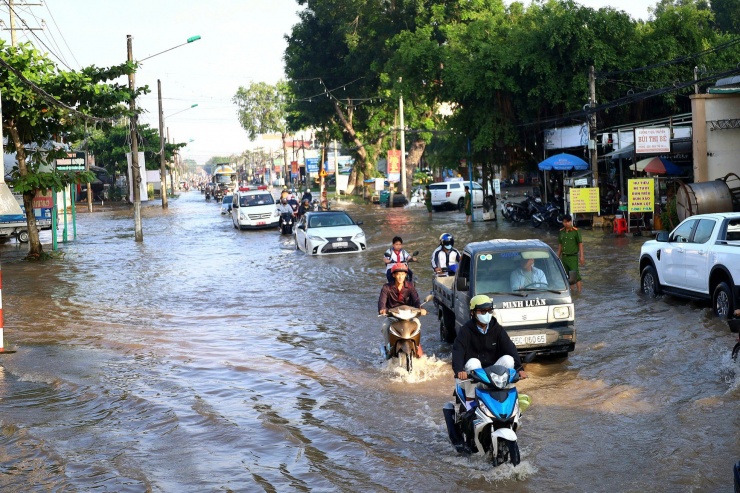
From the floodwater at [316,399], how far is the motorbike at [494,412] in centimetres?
21

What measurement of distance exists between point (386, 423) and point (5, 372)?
572cm

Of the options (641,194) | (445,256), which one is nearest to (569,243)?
(445,256)

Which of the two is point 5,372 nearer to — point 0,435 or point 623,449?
point 0,435

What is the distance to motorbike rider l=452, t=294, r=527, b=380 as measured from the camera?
7.73 metres

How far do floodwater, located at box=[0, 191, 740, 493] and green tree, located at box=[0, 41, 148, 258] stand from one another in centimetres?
738

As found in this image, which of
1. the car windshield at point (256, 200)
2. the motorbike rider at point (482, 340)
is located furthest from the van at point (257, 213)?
the motorbike rider at point (482, 340)

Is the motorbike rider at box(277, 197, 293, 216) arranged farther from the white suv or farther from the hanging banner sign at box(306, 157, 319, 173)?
the hanging banner sign at box(306, 157, 319, 173)

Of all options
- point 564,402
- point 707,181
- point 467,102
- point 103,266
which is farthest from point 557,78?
A: point 564,402

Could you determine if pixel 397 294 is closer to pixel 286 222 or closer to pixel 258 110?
pixel 286 222

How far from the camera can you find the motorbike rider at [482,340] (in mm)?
7727

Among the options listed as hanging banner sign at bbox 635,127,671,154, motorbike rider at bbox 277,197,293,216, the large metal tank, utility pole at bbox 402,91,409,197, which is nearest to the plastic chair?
hanging banner sign at bbox 635,127,671,154

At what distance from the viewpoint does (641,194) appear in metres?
27.4

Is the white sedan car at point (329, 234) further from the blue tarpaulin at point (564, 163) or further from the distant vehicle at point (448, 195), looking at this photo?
the distant vehicle at point (448, 195)

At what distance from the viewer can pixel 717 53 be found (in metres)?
36.6
